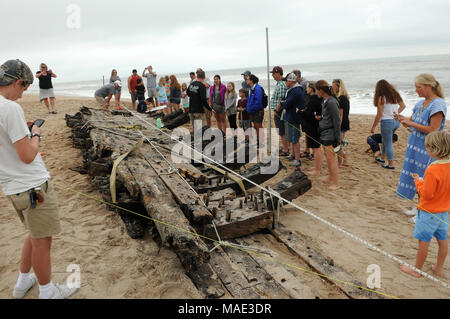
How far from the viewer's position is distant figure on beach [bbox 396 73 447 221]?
3.61 meters

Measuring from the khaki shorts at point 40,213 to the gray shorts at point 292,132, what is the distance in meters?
5.13

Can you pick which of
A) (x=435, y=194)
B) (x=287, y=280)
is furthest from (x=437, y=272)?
(x=287, y=280)

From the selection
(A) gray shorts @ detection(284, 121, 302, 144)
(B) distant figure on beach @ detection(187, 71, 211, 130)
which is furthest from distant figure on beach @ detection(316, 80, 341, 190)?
(B) distant figure on beach @ detection(187, 71, 211, 130)

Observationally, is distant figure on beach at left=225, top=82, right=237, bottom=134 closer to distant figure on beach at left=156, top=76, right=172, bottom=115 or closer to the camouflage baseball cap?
distant figure on beach at left=156, top=76, right=172, bottom=115

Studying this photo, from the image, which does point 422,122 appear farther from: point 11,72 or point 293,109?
point 11,72

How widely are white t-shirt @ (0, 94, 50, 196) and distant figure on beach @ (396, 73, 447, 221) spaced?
4167 mm

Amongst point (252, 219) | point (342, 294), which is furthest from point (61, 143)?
point (342, 294)

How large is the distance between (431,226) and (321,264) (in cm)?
117

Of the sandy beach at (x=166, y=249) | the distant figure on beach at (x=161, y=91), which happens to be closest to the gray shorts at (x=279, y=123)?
the sandy beach at (x=166, y=249)

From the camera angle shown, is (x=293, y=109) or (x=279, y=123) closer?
(x=293, y=109)

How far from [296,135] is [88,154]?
4417mm

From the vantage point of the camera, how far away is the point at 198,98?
7.98m

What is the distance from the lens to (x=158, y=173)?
13.5 feet

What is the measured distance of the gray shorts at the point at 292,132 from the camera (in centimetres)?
648
